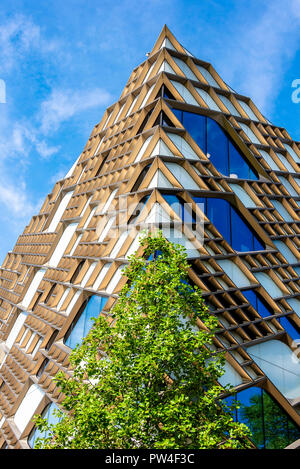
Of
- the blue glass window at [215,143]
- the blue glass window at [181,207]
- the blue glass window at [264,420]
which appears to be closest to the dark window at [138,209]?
the blue glass window at [181,207]

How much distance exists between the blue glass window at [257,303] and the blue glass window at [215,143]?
7850mm

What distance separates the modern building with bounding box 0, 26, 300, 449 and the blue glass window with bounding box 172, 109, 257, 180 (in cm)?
9

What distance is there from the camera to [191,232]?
56.8 feet

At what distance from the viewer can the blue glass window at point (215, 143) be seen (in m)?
21.2

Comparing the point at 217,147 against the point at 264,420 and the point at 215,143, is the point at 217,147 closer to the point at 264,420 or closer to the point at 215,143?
the point at 215,143

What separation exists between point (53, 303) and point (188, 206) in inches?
550

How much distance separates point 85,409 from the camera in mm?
9805

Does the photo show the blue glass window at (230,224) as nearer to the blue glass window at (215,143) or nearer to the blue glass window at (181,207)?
the blue glass window at (181,207)

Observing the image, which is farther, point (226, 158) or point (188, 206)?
point (226, 158)

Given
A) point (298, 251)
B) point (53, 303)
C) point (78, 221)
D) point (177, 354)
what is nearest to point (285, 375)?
point (298, 251)

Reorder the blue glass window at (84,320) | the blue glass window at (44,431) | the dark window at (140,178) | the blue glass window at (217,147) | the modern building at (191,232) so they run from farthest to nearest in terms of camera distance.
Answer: the blue glass window at (217,147), the blue glass window at (44,431), the blue glass window at (84,320), the dark window at (140,178), the modern building at (191,232)

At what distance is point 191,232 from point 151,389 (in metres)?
8.74

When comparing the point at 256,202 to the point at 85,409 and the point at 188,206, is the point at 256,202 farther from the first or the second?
the point at 85,409
